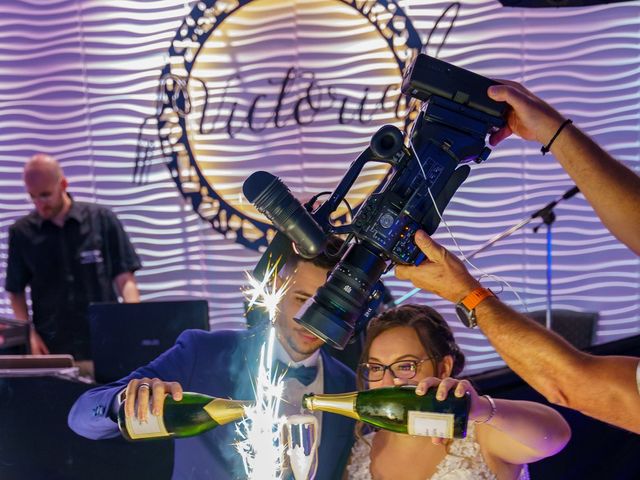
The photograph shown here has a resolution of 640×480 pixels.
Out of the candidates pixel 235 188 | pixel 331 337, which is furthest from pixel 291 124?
pixel 331 337

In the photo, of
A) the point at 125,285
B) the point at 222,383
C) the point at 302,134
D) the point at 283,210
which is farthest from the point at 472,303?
the point at 302,134

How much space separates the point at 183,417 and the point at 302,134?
133 inches

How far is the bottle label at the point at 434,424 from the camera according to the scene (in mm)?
989

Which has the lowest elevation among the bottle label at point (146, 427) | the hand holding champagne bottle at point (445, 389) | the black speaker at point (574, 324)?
A: the black speaker at point (574, 324)

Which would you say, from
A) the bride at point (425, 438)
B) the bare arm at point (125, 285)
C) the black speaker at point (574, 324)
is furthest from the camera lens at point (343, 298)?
the black speaker at point (574, 324)

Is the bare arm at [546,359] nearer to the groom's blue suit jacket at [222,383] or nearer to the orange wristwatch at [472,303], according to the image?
the orange wristwatch at [472,303]

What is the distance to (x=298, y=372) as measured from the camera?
1.71 meters

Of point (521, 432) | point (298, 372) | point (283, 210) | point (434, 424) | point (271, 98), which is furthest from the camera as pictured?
point (271, 98)

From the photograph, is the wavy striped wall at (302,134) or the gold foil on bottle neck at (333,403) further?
the wavy striped wall at (302,134)

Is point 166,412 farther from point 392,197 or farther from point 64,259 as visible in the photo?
point 64,259

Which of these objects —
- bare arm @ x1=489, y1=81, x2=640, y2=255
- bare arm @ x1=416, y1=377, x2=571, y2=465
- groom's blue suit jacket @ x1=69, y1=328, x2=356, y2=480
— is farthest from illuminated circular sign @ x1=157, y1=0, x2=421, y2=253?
bare arm @ x1=489, y1=81, x2=640, y2=255

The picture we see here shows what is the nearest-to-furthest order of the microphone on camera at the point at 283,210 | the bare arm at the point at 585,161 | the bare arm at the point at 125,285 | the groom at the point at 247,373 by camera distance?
the microphone on camera at the point at 283,210
the bare arm at the point at 585,161
the groom at the point at 247,373
the bare arm at the point at 125,285

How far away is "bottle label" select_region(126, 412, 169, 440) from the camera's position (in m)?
1.03

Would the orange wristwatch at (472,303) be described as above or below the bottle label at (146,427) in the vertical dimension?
above
